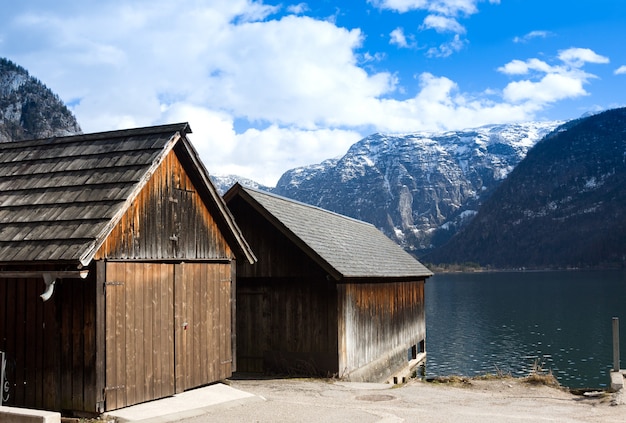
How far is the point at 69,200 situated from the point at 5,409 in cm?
430

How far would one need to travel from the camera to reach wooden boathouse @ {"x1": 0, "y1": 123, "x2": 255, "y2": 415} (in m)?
11.7

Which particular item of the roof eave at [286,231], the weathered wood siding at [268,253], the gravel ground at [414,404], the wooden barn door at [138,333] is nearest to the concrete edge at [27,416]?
the wooden barn door at [138,333]

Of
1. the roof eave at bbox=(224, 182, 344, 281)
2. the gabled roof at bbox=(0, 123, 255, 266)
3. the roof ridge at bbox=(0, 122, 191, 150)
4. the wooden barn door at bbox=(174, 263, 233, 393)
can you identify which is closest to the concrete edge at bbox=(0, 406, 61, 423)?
the gabled roof at bbox=(0, 123, 255, 266)

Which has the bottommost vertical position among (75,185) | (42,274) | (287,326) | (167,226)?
(287,326)

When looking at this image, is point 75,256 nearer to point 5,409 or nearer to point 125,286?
point 125,286

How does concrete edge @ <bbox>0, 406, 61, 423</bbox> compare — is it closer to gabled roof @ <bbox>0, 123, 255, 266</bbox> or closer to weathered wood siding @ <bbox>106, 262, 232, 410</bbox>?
weathered wood siding @ <bbox>106, 262, 232, 410</bbox>

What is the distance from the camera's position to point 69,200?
12.7m

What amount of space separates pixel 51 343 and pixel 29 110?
605 ft

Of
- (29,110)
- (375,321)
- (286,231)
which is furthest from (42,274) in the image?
(29,110)

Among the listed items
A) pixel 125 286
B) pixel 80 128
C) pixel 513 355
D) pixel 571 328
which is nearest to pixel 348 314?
pixel 125 286

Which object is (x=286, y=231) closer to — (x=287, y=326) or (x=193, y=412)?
(x=287, y=326)

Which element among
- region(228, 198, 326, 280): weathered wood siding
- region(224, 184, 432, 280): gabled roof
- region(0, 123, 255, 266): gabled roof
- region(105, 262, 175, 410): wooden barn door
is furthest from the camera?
region(228, 198, 326, 280): weathered wood siding

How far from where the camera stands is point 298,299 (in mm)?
21219

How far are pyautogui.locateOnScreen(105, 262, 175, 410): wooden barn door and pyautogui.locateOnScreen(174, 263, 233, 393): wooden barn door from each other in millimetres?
359
